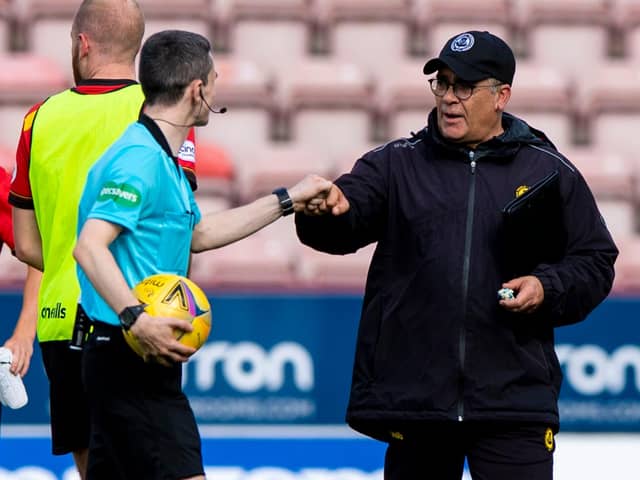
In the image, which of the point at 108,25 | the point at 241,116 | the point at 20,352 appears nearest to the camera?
the point at 108,25

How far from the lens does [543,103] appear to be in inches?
380

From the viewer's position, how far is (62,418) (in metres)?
4.91

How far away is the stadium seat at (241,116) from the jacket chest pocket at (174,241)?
16.7 feet

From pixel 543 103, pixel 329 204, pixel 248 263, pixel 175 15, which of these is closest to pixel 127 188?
pixel 329 204

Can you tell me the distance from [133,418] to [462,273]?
1.12 m

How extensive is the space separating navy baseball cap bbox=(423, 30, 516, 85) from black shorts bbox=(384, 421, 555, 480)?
1.11 metres

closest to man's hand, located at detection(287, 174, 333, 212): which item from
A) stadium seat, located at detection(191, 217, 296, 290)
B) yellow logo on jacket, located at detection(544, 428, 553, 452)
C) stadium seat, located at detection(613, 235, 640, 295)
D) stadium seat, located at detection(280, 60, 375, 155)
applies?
yellow logo on jacket, located at detection(544, 428, 553, 452)

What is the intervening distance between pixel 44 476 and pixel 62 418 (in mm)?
2062

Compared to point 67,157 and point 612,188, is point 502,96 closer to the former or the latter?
point 67,157

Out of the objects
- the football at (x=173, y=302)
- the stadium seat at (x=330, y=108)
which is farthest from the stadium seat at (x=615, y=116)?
the football at (x=173, y=302)

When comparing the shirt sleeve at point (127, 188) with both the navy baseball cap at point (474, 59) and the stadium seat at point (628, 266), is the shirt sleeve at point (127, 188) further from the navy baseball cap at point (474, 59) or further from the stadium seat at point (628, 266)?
the stadium seat at point (628, 266)

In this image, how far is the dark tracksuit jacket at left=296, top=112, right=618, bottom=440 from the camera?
4.51 m

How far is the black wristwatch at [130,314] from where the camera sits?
394cm

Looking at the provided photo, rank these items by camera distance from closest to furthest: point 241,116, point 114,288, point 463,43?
point 114,288 < point 463,43 < point 241,116
